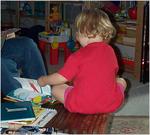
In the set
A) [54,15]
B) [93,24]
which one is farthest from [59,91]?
[54,15]

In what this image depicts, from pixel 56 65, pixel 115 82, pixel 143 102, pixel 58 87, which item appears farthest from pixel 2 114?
pixel 56 65

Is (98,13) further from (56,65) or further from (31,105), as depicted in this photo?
(56,65)

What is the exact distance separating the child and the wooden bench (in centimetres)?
2

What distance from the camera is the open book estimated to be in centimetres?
132

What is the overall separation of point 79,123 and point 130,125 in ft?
2.71

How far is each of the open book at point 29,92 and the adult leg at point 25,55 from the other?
240 mm

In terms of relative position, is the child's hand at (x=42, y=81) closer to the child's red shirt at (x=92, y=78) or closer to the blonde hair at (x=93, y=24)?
the child's red shirt at (x=92, y=78)

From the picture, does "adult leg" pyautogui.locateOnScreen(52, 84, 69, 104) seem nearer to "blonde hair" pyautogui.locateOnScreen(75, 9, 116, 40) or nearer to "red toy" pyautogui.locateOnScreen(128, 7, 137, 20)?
"blonde hair" pyautogui.locateOnScreen(75, 9, 116, 40)

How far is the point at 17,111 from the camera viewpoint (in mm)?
1159

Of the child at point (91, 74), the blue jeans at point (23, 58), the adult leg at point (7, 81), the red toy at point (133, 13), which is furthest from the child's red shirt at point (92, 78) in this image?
the red toy at point (133, 13)

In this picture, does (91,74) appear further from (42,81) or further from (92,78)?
(42,81)

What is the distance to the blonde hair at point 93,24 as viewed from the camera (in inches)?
47.4

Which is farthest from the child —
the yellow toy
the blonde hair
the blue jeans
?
the yellow toy

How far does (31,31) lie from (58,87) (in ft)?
7.74
